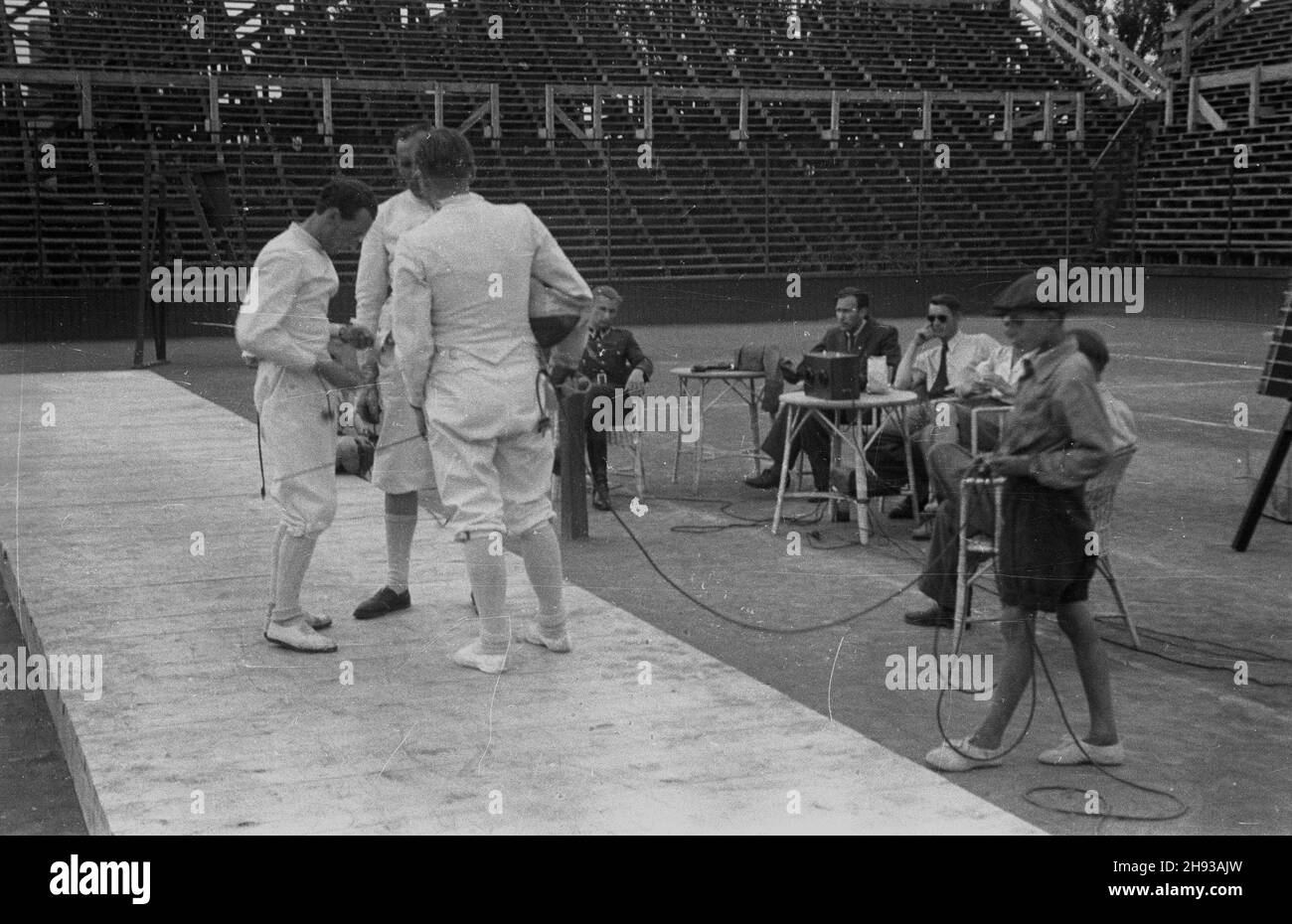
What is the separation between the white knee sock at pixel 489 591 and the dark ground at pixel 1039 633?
99 centimetres

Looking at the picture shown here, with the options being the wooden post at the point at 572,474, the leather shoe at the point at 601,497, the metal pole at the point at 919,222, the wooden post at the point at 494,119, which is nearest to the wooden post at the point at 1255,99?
the metal pole at the point at 919,222

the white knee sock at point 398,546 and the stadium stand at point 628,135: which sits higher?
the stadium stand at point 628,135

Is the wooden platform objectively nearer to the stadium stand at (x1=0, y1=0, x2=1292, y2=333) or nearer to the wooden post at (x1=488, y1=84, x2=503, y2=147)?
the stadium stand at (x1=0, y1=0, x2=1292, y2=333)

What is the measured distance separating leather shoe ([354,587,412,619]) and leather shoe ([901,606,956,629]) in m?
2.00

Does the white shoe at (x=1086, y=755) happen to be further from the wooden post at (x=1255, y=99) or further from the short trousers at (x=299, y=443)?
the wooden post at (x=1255, y=99)

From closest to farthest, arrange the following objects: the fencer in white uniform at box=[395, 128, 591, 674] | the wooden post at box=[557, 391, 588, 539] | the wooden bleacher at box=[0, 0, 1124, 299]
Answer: the fencer in white uniform at box=[395, 128, 591, 674], the wooden post at box=[557, 391, 588, 539], the wooden bleacher at box=[0, 0, 1124, 299]

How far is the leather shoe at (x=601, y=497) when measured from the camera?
9.11 meters

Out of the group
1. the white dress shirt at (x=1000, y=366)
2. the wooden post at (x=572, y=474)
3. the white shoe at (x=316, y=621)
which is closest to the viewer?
the white shoe at (x=316, y=621)

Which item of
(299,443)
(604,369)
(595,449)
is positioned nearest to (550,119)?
(604,369)

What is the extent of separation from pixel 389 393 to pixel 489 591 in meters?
1.13

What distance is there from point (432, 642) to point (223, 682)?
30.6 inches

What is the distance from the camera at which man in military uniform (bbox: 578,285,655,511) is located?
9.24 m

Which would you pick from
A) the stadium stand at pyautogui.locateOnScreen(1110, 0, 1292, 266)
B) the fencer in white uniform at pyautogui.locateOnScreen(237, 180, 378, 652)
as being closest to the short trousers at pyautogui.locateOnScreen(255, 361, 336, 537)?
the fencer in white uniform at pyautogui.locateOnScreen(237, 180, 378, 652)

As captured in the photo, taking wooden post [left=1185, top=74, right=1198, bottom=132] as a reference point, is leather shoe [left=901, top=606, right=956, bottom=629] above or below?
below
